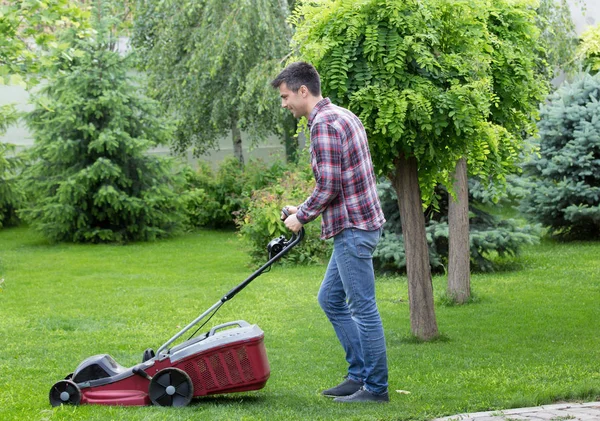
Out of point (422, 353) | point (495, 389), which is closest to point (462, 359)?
point (422, 353)

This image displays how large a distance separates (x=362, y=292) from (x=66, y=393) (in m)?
1.93

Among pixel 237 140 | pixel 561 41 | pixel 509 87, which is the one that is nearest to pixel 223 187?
pixel 237 140

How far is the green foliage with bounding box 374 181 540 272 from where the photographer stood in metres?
11.4

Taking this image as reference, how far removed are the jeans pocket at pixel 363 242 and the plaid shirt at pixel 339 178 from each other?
0.03m

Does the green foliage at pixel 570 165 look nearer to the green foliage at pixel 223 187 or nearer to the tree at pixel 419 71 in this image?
the green foliage at pixel 223 187

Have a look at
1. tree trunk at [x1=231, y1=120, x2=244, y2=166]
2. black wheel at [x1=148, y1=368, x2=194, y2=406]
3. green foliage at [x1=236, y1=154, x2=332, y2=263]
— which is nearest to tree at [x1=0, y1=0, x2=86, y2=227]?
black wheel at [x1=148, y1=368, x2=194, y2=406]

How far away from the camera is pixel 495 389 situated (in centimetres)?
570

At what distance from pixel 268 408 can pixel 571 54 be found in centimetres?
1428

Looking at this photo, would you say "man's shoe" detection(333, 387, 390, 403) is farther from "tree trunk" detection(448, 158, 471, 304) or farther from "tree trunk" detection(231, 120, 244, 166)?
"tree trunk" detection(231, 120, 244, 166)

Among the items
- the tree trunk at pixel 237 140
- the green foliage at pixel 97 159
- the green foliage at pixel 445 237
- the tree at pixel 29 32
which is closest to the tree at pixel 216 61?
the tree trunk at pixel 237 140

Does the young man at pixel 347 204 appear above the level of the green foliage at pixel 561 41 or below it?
below

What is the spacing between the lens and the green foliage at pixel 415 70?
20.7ft

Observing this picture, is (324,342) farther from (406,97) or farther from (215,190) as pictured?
(215,190)

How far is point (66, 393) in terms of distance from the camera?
5434 mm
